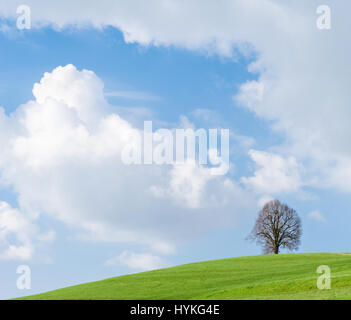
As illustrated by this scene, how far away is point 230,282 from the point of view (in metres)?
37.1

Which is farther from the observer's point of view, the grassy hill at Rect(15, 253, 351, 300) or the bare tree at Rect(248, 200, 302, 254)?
the bare tree at Rect(248, 200, 302, 254)

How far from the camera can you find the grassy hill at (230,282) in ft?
93.7

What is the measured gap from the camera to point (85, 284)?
42.2m

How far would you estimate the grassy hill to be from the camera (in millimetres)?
28547

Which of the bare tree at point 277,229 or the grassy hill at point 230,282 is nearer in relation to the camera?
the grassy hill at point 230,282
